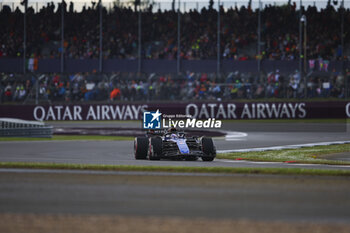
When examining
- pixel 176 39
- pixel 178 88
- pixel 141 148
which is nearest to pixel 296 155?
pixel 141 148

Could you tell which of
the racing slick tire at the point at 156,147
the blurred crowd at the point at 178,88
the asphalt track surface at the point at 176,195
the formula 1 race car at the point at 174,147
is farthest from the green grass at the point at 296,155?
the blurred crowd at the point at 178,88

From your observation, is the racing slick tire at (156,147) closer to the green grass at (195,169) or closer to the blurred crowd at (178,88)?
the green grass at (195,169)

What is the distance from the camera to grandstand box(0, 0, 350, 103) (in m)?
35.6

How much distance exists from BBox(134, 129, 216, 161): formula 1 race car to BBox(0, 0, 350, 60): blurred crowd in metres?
22.9

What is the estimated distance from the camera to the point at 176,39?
37.8m

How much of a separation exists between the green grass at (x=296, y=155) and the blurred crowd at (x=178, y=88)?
12.8m

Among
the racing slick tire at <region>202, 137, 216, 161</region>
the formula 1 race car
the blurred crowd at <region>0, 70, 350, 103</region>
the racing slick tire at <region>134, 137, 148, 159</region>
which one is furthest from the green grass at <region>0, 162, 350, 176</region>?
the blurred crowd at <region>0, 70, 350, 103</region>

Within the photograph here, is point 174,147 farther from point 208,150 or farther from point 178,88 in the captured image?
point 178,88

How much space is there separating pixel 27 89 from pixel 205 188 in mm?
22964

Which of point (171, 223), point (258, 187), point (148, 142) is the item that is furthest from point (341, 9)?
point (171, 223)

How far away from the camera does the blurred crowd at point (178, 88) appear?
100.0 feet

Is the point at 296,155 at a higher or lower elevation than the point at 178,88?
lower

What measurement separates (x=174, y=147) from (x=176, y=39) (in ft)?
80.3

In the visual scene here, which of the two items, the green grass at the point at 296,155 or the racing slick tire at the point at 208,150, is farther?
the green grass at the point at 296,155
